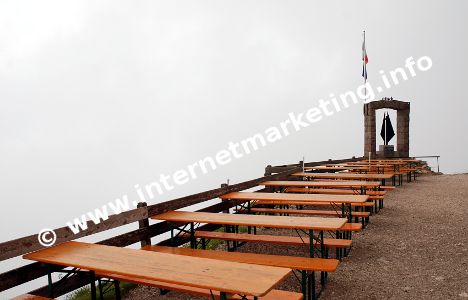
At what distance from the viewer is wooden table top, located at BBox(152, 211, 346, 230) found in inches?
197

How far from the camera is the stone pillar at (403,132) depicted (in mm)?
21688

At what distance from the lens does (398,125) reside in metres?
22.0

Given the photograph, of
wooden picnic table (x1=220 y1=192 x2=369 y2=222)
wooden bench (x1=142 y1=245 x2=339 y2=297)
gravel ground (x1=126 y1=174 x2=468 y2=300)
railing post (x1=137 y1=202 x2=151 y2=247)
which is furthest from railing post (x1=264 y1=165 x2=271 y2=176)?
wooden bench (x1=142 y1=245 x2=339 y2=297)

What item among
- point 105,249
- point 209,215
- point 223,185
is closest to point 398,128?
point 223,185

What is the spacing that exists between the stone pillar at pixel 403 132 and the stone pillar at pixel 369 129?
172 centimetres

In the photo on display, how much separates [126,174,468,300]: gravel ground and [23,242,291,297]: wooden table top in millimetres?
1476

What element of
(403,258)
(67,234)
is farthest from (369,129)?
(67,234)

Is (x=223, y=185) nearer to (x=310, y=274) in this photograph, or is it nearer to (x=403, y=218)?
(x=310, y=274)

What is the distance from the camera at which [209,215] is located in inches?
237

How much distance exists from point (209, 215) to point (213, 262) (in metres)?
2.56

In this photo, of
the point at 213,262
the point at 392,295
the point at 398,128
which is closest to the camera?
the point at 213,262

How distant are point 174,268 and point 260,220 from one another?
2.25m

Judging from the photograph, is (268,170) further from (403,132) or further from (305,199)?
(403,132)

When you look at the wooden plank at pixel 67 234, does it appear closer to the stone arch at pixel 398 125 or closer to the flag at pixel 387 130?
the stone arch at pixel 398 125
